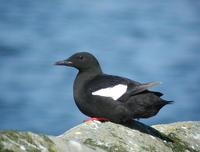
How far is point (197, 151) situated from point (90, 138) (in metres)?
1.71

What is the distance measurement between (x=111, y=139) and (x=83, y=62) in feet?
12.3

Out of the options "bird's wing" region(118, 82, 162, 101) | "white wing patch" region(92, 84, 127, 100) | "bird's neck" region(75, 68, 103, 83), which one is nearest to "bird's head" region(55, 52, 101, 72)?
"bird's neck" region(75, 68, 103, 83)

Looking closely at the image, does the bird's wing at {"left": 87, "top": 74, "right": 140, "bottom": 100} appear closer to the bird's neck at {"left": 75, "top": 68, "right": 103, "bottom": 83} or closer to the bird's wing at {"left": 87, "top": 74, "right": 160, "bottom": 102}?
the bird's wing at {"left": 87, "top": 74, "right": 160, "bottom": 102}

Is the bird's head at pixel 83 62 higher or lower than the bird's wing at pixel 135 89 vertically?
higher

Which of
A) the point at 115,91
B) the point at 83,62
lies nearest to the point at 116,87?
the point at 115,91

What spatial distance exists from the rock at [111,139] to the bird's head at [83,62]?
1.71 meters

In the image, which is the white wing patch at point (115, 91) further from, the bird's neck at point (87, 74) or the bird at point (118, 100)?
the bird's neck at point (87, 74)

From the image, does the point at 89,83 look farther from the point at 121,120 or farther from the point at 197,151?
the point at 197,151

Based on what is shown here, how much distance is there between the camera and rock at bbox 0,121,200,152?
536cm

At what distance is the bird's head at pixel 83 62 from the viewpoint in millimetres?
10562

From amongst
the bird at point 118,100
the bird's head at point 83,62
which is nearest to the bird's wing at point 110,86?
the bird at point 118,100

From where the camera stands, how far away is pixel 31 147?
531 cm

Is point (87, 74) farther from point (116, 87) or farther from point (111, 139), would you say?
point (111, 139)

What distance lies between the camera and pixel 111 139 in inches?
278
